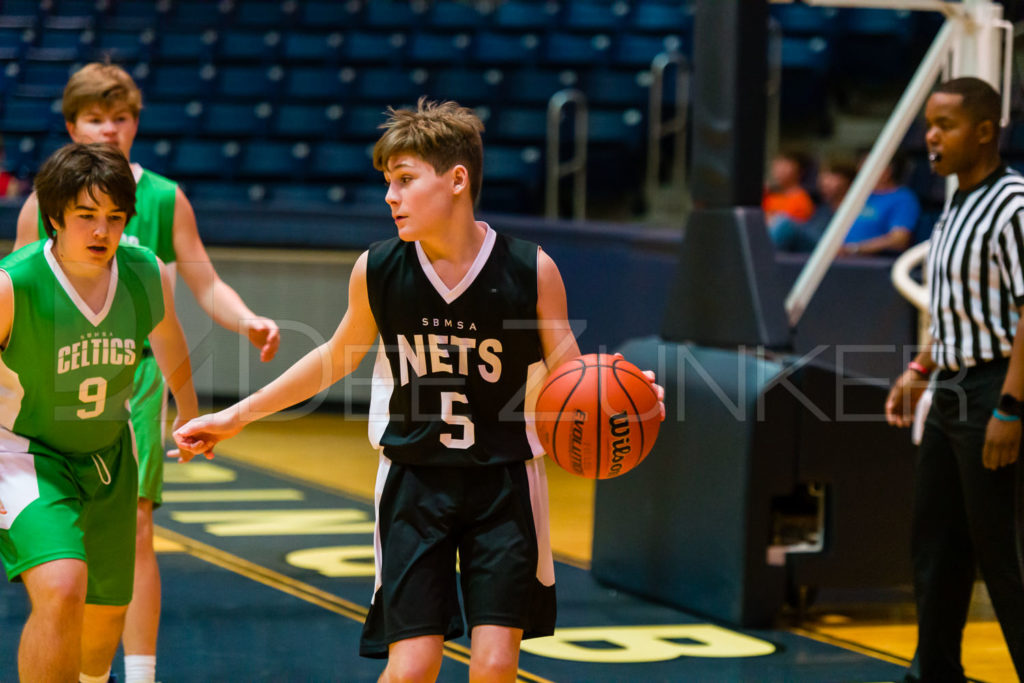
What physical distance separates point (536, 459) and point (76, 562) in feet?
3.72

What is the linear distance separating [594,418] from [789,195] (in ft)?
22.0

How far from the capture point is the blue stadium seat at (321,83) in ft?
41.7

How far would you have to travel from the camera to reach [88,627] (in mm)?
3852

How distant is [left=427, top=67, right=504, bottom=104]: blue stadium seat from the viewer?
40.0 ft

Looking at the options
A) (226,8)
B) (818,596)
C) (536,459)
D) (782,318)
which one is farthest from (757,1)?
(226,8)

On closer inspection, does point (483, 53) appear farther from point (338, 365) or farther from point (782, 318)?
point (338, 365)

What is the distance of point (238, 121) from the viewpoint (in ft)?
41.3

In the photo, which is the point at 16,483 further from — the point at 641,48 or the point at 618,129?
the point at 641,48

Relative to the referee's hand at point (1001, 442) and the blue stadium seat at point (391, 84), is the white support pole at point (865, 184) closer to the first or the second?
the referee's hand at point (1001, 442)

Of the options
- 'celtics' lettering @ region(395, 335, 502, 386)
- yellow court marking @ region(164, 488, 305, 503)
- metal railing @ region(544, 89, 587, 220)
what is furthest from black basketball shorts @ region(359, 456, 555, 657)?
metal railing @ region(544, 89, 587, 220)

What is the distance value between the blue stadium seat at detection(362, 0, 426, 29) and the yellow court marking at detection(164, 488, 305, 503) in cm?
622

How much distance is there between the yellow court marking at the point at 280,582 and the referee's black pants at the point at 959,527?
126 cm

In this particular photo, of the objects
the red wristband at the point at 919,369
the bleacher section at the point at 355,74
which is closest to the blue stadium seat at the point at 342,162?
the bleacher section at the point at 355,74

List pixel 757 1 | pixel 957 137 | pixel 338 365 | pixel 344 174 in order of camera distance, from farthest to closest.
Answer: pixel 344 174 < pixel 757 1 < pixel 957 137 < pixel 338 365
